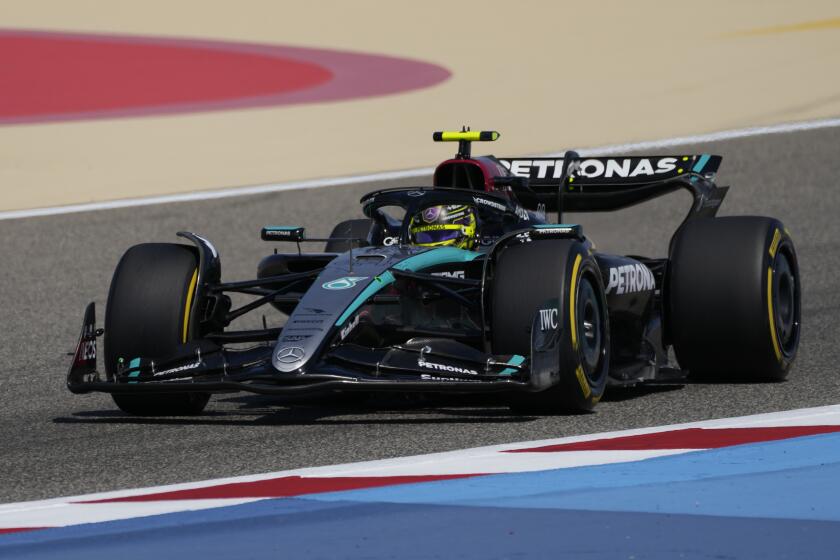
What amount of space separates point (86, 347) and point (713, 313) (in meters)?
3.39

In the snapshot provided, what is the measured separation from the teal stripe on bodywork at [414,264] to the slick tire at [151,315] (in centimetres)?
100

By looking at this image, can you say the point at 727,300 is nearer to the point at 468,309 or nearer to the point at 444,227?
the point at 468,309

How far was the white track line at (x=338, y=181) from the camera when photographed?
17812 millimetres

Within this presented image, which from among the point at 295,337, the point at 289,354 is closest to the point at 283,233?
the point at 295,337

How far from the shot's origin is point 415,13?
3011 centimetres

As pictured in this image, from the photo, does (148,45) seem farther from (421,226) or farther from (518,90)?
(421,226)

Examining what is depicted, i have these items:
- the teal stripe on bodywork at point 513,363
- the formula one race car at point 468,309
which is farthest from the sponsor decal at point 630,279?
the teal stripe on bodywork at point 513,363

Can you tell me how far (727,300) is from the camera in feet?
29.4

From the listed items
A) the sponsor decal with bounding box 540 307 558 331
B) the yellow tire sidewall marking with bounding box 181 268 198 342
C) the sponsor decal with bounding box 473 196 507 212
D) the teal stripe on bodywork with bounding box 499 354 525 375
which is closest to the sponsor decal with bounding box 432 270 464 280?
the sponsor decal with bounding box 473 196 507 212

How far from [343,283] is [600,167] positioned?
2.89 m

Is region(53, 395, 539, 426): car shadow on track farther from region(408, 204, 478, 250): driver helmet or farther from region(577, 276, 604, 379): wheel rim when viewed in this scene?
region(408, 204, 478, 250): driver helmet

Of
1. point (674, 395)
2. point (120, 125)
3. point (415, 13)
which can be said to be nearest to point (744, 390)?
point (674, 395)

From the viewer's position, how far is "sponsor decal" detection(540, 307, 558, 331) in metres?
7.70

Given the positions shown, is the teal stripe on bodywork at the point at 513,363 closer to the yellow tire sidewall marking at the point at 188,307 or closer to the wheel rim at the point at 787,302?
the yellow tire sidewall marking at the point at 188,307
